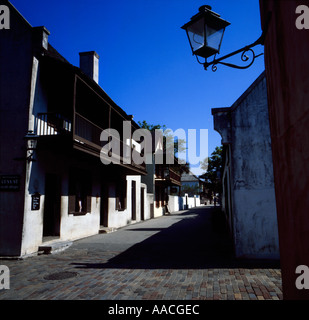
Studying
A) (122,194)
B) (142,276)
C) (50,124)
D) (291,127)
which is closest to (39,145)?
(50,124)

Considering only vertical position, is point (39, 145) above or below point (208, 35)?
below

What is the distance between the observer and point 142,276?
5762 mm

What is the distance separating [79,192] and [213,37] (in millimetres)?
9245

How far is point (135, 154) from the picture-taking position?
1744cm

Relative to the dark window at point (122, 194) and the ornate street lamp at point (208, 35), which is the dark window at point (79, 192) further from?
the ornate street lamp at point (208, 35)

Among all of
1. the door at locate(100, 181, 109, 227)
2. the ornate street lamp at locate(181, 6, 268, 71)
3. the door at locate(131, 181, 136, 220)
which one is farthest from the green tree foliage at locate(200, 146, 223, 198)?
the ornate street lamp at locate(181, 6, 268, 71)

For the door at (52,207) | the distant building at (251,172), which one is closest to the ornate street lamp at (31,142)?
the door at (52,207)

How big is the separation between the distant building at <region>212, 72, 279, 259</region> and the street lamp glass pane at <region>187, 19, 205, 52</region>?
4.54 meters

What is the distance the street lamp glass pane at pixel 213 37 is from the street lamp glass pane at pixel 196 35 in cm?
8

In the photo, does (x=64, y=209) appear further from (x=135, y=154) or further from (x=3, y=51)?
(x=135, y=154)

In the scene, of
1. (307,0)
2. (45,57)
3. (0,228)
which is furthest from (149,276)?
(45,57)

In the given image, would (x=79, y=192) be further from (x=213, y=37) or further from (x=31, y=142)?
(x=213, y=37)

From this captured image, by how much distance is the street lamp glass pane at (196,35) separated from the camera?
12.7 feet
